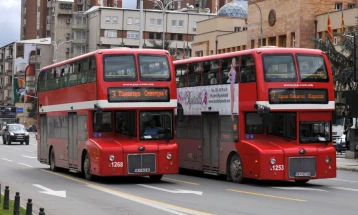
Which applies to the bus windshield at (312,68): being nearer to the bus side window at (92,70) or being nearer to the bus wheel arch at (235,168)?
the bus wheel arch at (235,168)

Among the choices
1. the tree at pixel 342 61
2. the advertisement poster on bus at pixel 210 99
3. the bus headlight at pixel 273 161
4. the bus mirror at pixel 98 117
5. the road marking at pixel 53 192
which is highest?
the tree at pixel 342 61

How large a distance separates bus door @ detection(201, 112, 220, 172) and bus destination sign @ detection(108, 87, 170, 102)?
2.65 m

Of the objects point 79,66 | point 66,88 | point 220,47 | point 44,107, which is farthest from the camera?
point 220,47

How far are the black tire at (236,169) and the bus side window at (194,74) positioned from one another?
374 centimetres

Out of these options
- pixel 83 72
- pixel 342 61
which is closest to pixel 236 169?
pixel 83 72

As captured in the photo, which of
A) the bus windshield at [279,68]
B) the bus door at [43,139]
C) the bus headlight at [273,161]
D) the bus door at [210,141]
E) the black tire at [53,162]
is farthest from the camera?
the bus door at [43,139]

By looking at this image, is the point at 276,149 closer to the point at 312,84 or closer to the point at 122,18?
the point at 312,84

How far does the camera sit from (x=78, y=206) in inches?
723

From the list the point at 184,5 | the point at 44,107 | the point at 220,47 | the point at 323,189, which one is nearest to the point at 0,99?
the point at 184,5

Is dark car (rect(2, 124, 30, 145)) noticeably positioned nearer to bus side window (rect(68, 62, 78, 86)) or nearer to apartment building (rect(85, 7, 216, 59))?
bus side window (rect(68, 62, 78, 86))

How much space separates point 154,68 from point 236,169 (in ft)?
12.4

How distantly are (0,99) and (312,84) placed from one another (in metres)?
159

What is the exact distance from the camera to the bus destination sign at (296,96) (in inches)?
951

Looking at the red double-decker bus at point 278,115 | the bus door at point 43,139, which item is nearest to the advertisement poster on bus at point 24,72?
the bus door at point 43,139
